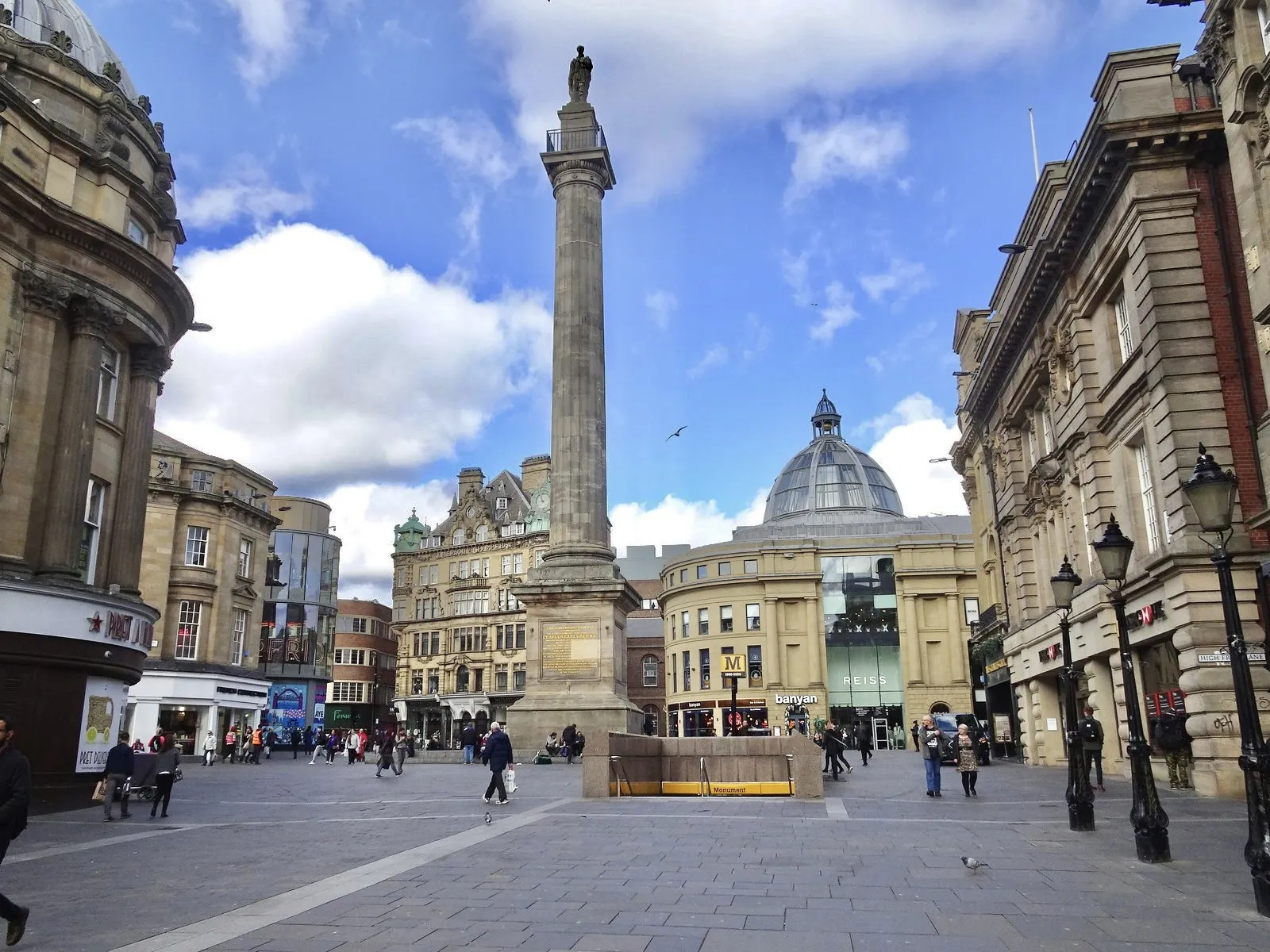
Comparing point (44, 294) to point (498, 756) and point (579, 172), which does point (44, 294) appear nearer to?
point (498, 756)

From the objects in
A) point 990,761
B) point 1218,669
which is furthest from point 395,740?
point 1218,669

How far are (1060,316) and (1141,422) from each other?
22.3ft

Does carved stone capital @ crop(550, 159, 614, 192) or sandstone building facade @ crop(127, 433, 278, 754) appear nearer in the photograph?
carved stone capital @ crop(550, 159, 614, 192)

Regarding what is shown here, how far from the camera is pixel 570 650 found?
34.1 metres

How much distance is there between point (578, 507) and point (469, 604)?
53847 mm

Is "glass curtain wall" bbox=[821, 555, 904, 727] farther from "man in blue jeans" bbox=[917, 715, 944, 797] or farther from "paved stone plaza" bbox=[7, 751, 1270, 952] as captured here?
"paved stone plaza" bbox=[7, 751, 1270, 952]

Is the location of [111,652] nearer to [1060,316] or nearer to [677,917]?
[677,917]

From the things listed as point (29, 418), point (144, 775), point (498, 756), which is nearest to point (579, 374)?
point (29, 418)

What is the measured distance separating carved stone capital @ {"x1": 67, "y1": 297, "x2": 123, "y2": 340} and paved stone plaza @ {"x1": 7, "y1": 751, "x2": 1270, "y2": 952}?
10.7 m

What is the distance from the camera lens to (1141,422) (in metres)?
24.5

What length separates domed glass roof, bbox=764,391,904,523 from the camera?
94.6 metres

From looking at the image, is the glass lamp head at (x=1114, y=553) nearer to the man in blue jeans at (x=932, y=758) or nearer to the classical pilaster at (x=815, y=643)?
the man in blue jeans at (x=932, y=758)

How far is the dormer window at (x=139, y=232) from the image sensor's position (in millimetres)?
25938

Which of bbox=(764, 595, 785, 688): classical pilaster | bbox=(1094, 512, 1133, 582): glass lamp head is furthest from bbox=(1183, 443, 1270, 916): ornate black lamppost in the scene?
bbox=(764, 595, 785, 688): classical pilaster
